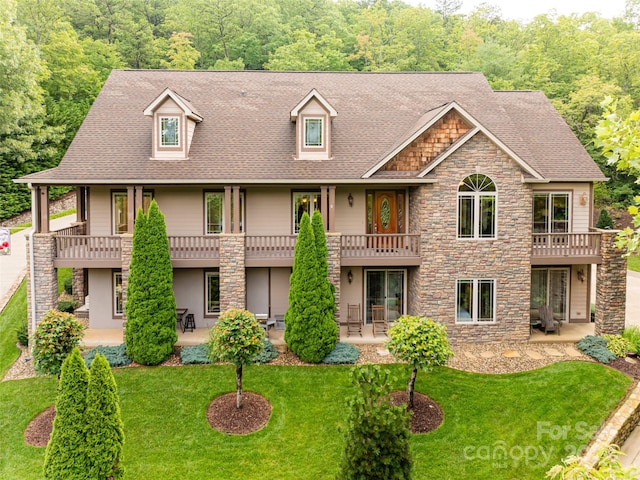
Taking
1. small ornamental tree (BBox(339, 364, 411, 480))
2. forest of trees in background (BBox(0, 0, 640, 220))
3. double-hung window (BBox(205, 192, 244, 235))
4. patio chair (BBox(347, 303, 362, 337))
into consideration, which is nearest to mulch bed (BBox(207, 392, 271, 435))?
small ornamental tree (BBox(339, 364, 411, 480))

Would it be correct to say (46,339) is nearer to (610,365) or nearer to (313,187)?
(313,187)

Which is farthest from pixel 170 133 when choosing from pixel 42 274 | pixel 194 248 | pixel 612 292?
pixel 612 292

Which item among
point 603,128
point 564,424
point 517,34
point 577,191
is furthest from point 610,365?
point 517,34

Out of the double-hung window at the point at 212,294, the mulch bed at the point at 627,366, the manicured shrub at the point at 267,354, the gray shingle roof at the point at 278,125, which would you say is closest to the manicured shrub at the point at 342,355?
the manicured shrub at the point at 267,354

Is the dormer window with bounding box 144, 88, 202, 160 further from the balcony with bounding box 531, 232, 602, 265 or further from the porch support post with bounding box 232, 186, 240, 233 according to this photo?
the balcony with bounding box 531, 232, 602, 265

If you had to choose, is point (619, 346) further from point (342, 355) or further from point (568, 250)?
point (342, 355)

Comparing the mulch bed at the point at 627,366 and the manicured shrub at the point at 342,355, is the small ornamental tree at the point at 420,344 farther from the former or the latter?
the mulch bed at the point at 627,366
